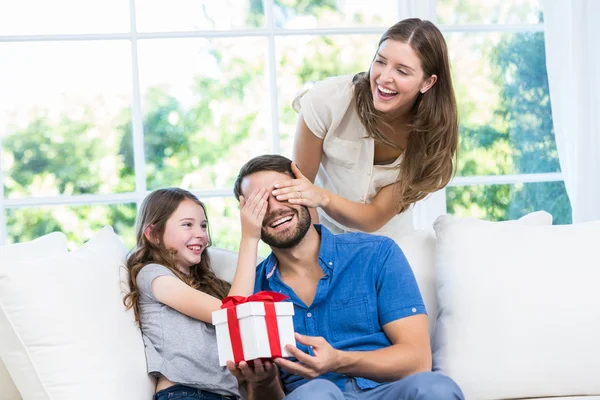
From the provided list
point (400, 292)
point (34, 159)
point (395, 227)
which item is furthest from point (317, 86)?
point (34, 159)

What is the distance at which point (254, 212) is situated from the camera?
202cm

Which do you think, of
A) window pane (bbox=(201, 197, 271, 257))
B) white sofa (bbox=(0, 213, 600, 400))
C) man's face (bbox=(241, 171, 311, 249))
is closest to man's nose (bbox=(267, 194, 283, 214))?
man's face (bbox=(241, 171, 311, 249))

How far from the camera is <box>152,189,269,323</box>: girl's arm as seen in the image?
2025 millimetres

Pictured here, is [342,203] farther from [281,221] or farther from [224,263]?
[224,263]

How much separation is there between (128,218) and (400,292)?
1.61 meters

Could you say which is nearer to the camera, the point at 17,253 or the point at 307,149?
the point at 17,253

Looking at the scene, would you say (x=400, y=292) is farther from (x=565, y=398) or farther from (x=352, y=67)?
(x=352, y=67)

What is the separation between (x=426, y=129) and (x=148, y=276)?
0.92 meters

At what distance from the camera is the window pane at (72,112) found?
325 cm

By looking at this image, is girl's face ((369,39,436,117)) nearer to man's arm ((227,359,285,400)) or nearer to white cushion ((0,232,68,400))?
man's arm ((227,359,285,400))

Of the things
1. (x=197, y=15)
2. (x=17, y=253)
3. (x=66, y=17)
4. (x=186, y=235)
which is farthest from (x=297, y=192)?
(x=66, y=17)

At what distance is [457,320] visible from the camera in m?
2.19

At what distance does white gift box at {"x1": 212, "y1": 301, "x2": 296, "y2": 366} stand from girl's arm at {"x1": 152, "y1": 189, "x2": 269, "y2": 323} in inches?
13.6

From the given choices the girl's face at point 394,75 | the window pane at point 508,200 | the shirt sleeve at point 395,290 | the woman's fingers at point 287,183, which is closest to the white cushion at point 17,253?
the woman's fingers at point 287,183
